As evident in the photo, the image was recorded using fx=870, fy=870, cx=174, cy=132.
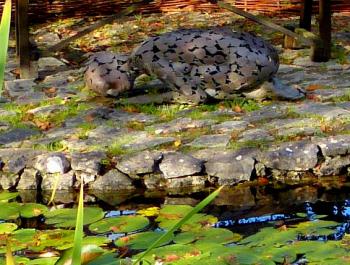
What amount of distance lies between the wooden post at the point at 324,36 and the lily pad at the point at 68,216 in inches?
121

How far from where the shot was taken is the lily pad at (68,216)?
12.9ft

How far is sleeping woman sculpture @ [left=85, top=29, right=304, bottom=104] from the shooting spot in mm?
5500

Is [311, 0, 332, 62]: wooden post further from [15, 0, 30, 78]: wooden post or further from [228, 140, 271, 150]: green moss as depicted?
[15, 0, 30, 78]: wooden post

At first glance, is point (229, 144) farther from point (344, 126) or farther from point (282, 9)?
point (282, 9)

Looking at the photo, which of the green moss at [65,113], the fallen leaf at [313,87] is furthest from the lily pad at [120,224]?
the fallen leaf at [313,87]

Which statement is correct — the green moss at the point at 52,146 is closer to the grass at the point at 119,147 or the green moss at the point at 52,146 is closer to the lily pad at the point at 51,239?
the grass at the point at 119,147

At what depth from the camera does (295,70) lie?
647 cm

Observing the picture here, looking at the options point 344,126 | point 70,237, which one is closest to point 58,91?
point 344,126

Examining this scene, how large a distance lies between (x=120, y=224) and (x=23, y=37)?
2.79 m

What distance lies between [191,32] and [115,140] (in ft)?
3.55

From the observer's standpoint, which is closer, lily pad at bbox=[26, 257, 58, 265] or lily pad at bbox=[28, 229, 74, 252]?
lily pad at bbox=[26, 257, 58, 265]

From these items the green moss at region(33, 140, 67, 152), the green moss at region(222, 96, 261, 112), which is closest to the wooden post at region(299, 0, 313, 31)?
the green moss at region(222, 96, 261, 112)

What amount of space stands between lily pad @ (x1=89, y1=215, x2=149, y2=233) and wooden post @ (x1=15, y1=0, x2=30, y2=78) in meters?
2.66

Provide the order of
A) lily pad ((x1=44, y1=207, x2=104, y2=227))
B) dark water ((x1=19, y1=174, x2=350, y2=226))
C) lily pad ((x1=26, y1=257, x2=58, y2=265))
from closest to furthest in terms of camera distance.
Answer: lily pad ((x1=26, y1=257, x2=58, y2=265)) → lily pad ((x1=44, y1=207, x2=104, y2=227)) → dark water ((x1=19, y1=174, x2=350, y2=226))
